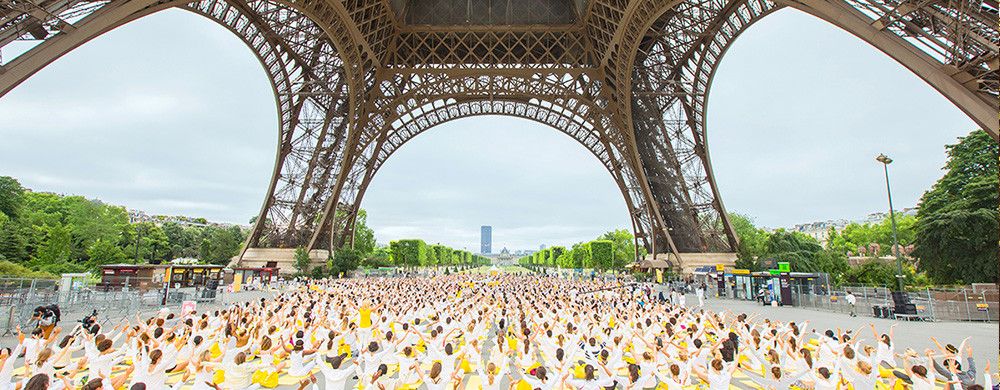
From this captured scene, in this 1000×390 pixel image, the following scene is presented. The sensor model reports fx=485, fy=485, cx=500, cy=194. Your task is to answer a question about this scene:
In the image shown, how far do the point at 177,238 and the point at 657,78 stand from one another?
285ft

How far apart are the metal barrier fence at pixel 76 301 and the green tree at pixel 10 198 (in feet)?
130

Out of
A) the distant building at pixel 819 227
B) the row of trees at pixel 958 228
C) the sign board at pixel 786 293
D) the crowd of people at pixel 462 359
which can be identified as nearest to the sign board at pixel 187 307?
the crowd of people at pixel 462 359

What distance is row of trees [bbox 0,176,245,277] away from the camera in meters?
45.9

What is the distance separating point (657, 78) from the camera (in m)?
35.2

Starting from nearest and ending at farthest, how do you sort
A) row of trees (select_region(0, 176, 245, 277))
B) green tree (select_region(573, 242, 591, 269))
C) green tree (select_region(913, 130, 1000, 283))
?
green tree (select_region(913, 130, 1000, 283)) < row of trees (select_region(0, 176, 245, 277)) < green tree (select_region(573, 242, 591, 269))

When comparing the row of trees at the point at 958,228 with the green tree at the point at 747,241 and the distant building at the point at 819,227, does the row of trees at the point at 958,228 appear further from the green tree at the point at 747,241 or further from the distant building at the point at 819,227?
the distant building at the point at 819,227

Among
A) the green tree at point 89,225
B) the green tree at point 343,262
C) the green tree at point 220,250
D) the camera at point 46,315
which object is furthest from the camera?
the green tree at point 220,250

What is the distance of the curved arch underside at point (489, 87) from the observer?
28125mm

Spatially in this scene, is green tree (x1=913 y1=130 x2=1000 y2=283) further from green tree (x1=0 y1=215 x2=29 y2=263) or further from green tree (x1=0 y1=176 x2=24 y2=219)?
green tree (x1=0 y1=176 x2=24 y2=219)

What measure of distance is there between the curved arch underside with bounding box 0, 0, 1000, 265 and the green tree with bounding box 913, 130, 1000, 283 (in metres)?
11.8

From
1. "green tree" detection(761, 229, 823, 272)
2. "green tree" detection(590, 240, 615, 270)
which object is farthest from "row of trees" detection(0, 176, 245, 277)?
"green tree" detection(761, 229, 823, 272)

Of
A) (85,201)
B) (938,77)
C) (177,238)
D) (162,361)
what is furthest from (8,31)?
(177,238)

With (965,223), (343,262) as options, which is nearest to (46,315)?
(343,262)

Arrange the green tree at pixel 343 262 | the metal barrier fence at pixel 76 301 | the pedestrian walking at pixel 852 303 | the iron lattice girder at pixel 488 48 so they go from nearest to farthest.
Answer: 1. the metal barrier fence at pixel 76 301
2. the pedestrian walking at pixel 852 303
3. the iron lattice girder at pixel 488 48
4. the green tree at pixel 343 262
